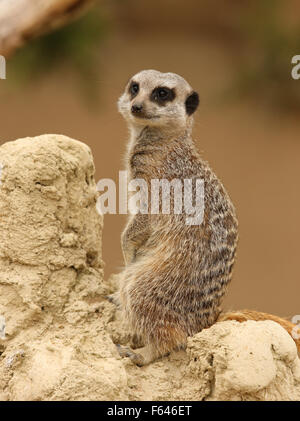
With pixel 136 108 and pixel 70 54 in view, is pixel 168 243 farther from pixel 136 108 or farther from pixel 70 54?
pixel 70 54

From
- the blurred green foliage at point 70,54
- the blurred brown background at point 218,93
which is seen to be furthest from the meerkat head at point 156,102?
the blurred green foliage at point 70,54

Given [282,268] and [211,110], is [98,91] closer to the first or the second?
[211,110]

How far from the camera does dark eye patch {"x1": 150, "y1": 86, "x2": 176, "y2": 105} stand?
79.4 inches

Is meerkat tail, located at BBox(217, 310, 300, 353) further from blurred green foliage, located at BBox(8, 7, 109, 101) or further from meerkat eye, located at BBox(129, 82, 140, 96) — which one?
blurred green foliage, located at BBox(8, 7, 109, 101)

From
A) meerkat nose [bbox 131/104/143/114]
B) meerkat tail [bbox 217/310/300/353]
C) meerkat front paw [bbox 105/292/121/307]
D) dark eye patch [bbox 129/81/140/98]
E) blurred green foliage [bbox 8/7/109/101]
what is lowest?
meerkat tail [bbox 217/310/300/353]

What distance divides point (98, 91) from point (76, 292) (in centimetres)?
379

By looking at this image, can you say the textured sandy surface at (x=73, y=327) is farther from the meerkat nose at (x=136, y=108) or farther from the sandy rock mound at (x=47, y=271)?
the meerkat nose at (x=136, y=108)

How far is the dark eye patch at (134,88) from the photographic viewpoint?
6.70 ft

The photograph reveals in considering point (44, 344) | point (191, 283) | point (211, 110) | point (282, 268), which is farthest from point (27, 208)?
point (211, 110)

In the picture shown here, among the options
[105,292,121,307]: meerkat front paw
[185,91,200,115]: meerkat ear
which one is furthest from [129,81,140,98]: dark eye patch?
[105,292,121,307]: meerkat front paw

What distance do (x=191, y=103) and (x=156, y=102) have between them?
15 centimetres

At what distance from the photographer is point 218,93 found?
5.73 m

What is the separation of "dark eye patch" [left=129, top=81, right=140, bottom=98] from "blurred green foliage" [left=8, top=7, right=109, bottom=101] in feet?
11.2

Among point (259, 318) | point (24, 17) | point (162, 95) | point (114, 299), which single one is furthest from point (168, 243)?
point (24, 17)
